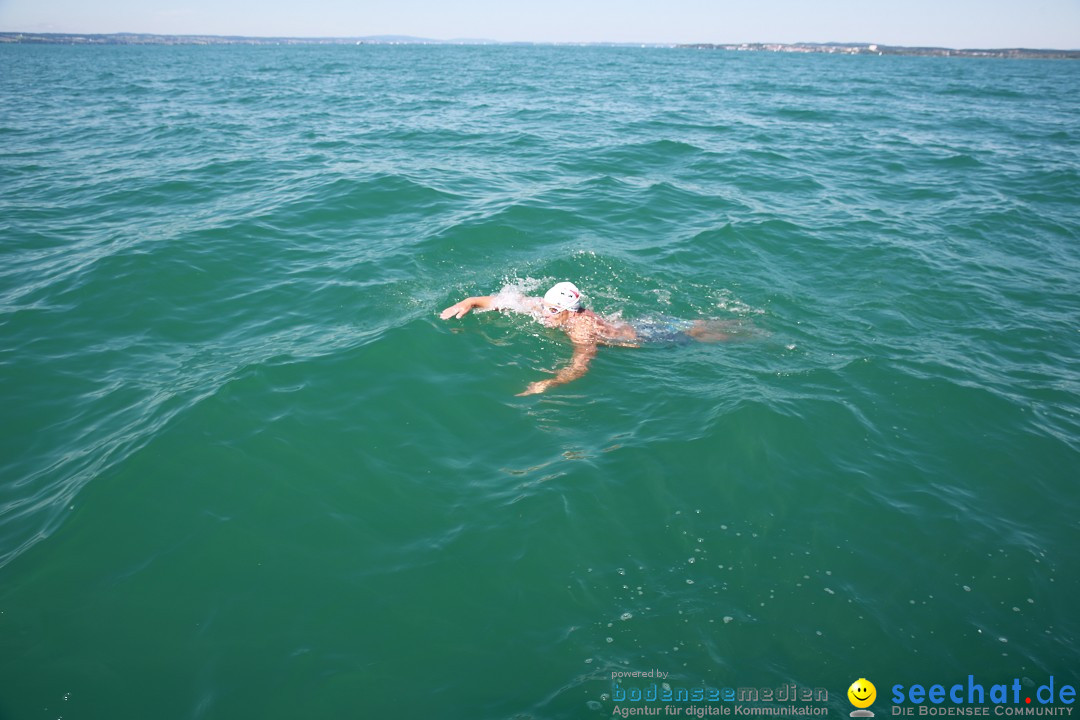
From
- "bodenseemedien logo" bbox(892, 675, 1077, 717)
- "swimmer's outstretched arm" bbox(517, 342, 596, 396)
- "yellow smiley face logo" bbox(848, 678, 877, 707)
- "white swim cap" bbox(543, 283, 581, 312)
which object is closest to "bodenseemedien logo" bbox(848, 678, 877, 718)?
"yellow smiley face logo" bbox(848, 678, 877, 707)

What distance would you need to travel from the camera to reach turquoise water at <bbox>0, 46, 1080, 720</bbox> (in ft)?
17.3

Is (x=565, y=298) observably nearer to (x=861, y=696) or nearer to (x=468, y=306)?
(x=468, y=306)

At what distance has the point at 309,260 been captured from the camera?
1279cm

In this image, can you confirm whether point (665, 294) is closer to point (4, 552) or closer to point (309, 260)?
point (309, 260)

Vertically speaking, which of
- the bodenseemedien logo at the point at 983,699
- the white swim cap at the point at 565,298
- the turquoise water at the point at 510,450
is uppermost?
the white swim cap at the point at 565,298

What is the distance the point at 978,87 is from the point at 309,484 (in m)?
61.8

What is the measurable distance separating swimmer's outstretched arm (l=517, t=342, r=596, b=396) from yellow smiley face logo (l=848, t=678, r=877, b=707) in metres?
5.34

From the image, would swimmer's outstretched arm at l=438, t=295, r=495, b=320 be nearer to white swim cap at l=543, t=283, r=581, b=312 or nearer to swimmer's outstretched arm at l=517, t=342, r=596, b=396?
white swim cap at l=543, t=283, r=581, b=312

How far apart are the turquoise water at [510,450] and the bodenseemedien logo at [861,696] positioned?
10cm

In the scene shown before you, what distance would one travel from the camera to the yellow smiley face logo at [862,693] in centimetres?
489

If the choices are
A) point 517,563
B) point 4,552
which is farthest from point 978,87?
point 4,552

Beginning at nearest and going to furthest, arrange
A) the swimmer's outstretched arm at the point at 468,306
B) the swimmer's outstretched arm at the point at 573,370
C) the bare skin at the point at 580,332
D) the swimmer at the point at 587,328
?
the swimmer's outstretched arm at the point at 573,370 → the bare skin at the point at 580,332 → the swimmer at the point at 587,328 → the swimmer's outstretched arm at the point at 468,306

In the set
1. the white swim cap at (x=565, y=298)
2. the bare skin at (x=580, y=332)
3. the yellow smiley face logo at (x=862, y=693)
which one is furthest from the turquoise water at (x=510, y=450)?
the white swim cap at (x=565, y=298)

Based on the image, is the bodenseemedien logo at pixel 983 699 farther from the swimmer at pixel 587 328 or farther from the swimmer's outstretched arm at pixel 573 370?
the swimmer at pixel 587 328
